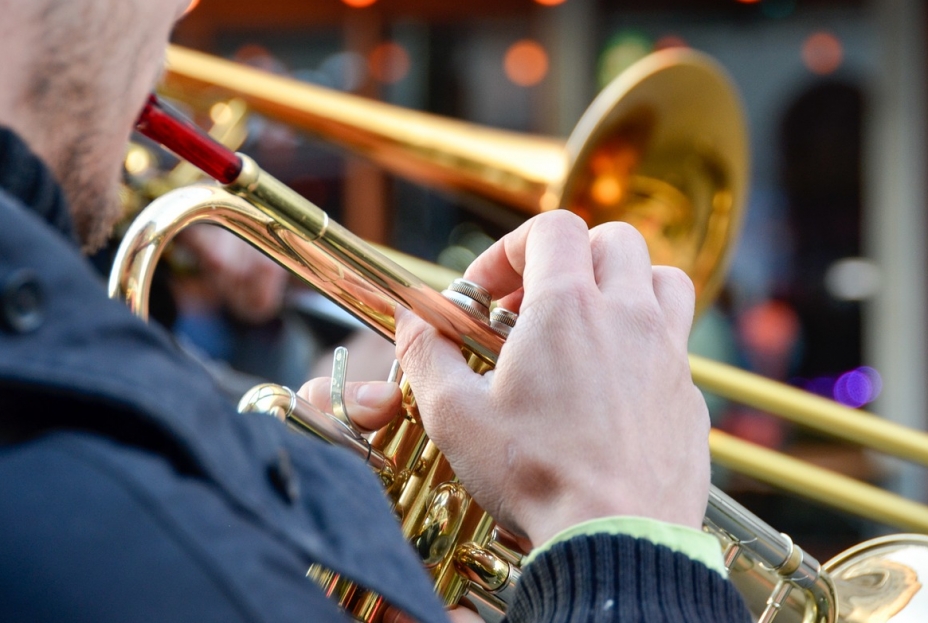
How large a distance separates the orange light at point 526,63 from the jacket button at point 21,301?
12.4ft

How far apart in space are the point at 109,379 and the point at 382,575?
0.14 metres

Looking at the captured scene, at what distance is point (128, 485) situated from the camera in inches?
14.5

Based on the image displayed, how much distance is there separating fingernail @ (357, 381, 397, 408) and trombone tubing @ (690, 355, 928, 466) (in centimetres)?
66

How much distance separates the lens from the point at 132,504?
0.37 m

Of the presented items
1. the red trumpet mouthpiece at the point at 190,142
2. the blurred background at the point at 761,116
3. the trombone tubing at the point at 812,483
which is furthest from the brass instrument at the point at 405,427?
the blurred background at the point at 761,116

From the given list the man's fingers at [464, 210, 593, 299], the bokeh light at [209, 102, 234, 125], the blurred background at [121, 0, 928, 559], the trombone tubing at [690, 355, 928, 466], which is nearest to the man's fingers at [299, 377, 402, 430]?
the man's fingers at [464, 210, 593, 299]

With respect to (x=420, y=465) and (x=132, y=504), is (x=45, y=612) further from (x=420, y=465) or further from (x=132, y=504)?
(x=420, y=465)

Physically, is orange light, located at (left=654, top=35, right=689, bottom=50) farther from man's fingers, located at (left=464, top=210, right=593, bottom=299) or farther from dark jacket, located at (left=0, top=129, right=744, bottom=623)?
dark jacket, located at (left=0, top=129, right=744, bottom=623)

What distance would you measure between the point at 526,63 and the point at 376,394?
3518mm

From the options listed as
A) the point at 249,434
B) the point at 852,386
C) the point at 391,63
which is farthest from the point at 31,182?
the point at 852,386

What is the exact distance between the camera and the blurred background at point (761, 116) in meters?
3.89

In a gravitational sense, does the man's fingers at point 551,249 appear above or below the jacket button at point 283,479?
above

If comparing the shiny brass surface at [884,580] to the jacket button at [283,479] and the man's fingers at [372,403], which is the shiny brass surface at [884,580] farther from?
the jacket button at [283,479]

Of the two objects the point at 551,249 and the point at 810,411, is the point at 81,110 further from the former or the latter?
the point at 810,411
